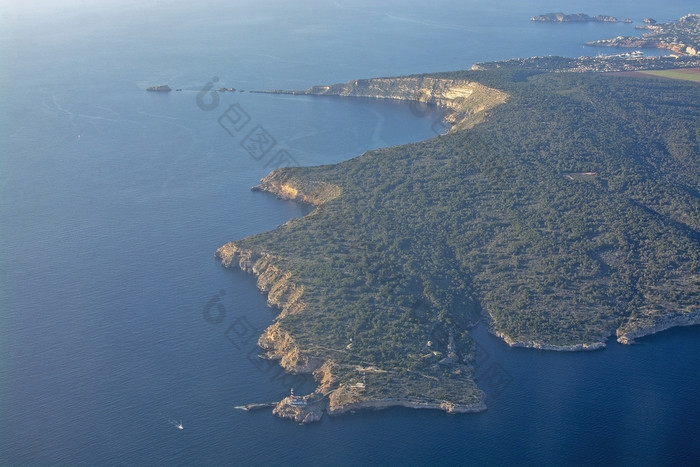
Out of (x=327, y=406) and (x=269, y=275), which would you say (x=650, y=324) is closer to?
(x=327, y=406)

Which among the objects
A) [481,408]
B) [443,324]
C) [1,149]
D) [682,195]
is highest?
[1,149]

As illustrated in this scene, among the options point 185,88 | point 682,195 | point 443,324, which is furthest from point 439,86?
point 443,324

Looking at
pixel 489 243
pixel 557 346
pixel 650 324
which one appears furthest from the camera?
pixel 489 243

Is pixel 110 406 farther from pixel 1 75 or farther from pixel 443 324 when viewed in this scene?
pixel 1 75

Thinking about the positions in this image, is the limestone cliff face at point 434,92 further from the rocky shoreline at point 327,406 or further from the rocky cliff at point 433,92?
the rocky shoreline at point 327,406

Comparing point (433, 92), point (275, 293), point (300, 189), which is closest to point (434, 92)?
point (433, 92)

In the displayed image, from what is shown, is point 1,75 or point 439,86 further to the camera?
point 1,75

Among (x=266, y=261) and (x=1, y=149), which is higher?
(x=1, y=149)
